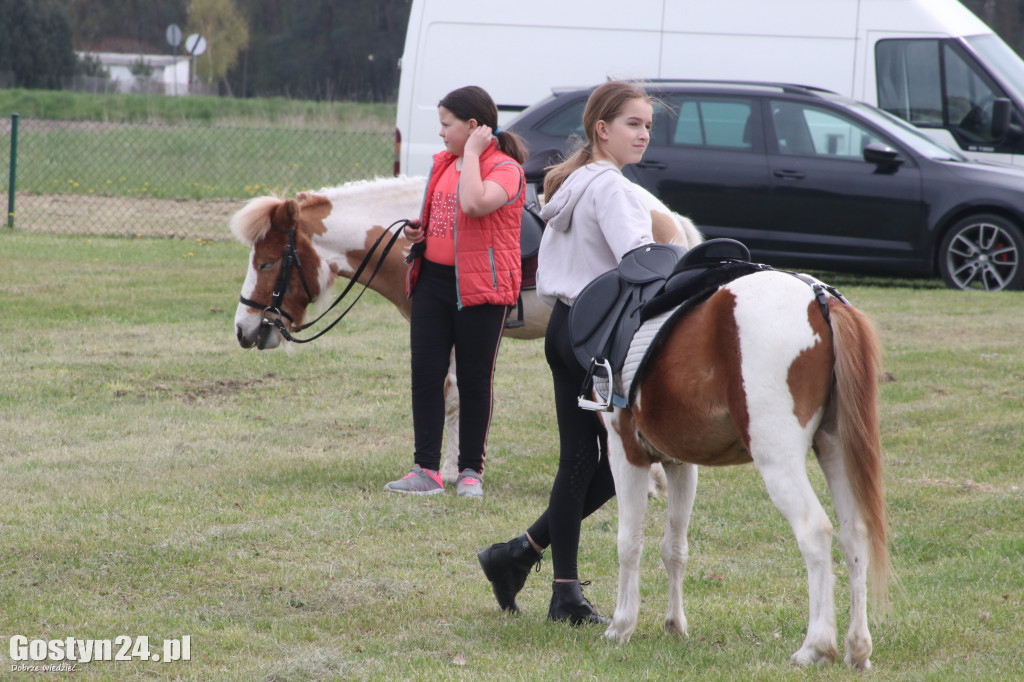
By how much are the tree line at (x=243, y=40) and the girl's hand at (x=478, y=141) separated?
136 ft

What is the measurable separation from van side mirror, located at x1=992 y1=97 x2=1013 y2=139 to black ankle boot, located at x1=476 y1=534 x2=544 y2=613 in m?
9.17

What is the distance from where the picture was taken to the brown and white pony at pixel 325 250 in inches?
232

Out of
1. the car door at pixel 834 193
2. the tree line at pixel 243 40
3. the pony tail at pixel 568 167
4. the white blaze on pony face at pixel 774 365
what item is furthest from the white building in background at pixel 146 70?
the white blaze on pony face at pixel 774 365

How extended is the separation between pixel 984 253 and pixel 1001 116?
143cm

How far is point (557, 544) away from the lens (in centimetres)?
389

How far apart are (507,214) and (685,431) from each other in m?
2.10

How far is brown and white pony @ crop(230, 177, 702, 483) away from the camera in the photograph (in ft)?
19.3

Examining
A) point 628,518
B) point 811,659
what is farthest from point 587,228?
point 811,659

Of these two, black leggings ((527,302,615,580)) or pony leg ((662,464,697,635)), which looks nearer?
pony leg ((662,464,697,635))

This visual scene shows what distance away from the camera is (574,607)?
3.88m

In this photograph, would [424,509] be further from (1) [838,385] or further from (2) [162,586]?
(1) [838,385]

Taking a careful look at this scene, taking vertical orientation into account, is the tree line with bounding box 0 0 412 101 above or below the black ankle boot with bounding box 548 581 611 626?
above

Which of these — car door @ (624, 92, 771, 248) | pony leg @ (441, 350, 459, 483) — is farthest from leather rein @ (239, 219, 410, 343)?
car door @ (624, 92, 771, 248)

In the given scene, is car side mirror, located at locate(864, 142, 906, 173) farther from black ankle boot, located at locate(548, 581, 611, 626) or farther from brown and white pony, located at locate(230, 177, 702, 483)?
black ankle boot, located at locate(548, 581, 611, 626)
